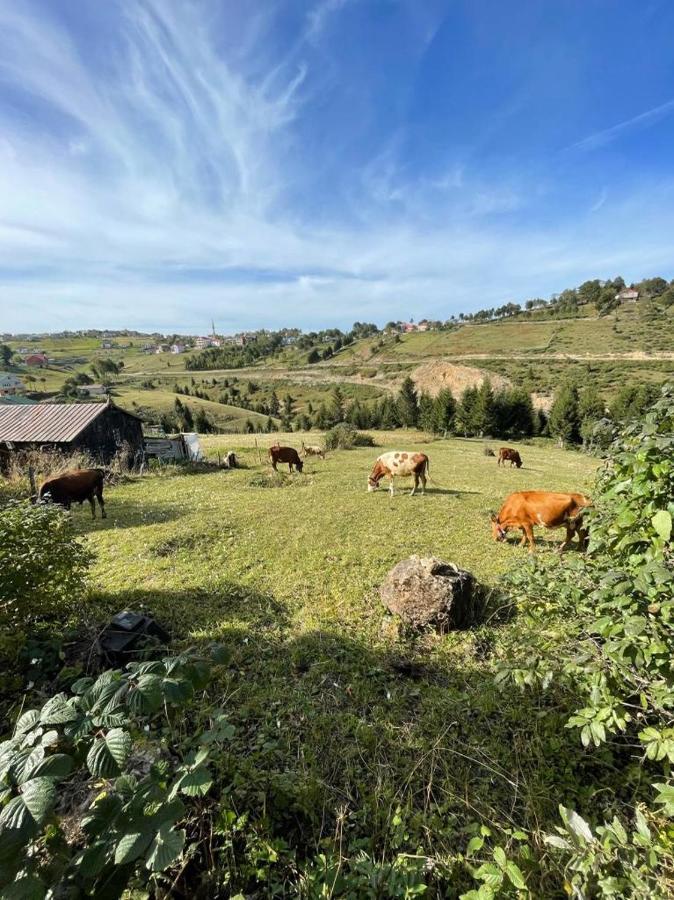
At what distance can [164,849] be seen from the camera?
5.07 ft

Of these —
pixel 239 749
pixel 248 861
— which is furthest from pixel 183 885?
pixel 239 749

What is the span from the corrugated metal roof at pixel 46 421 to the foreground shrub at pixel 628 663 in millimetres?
21857

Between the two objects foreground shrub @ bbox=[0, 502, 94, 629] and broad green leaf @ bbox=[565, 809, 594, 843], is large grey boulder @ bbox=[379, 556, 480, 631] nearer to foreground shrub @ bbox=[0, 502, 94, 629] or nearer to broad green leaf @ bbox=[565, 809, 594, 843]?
broad green leaf @ bbox=[565, 809, 594, 843]

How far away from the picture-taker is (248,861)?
2.52 meters

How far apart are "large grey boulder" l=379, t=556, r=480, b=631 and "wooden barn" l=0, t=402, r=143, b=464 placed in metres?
19.3

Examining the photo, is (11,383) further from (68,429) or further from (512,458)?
(512,458)

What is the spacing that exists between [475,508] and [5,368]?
18186 cm

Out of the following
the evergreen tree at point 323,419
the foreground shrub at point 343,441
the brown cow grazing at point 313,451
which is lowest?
the evergreen tree at point 323,419

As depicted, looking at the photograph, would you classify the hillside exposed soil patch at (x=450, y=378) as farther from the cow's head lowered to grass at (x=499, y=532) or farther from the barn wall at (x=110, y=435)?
the cow's head lowered to grass at (x=499, y=532)

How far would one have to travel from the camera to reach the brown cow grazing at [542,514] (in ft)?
27.0

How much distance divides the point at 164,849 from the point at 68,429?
22.3 m

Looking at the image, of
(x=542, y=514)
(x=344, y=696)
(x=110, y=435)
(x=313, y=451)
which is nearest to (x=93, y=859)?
(x=344, y=696)

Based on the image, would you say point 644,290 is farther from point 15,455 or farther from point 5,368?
point 5,368

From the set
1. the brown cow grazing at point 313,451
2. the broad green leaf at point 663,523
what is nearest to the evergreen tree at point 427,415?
the brown cow grazing at point 313,451
